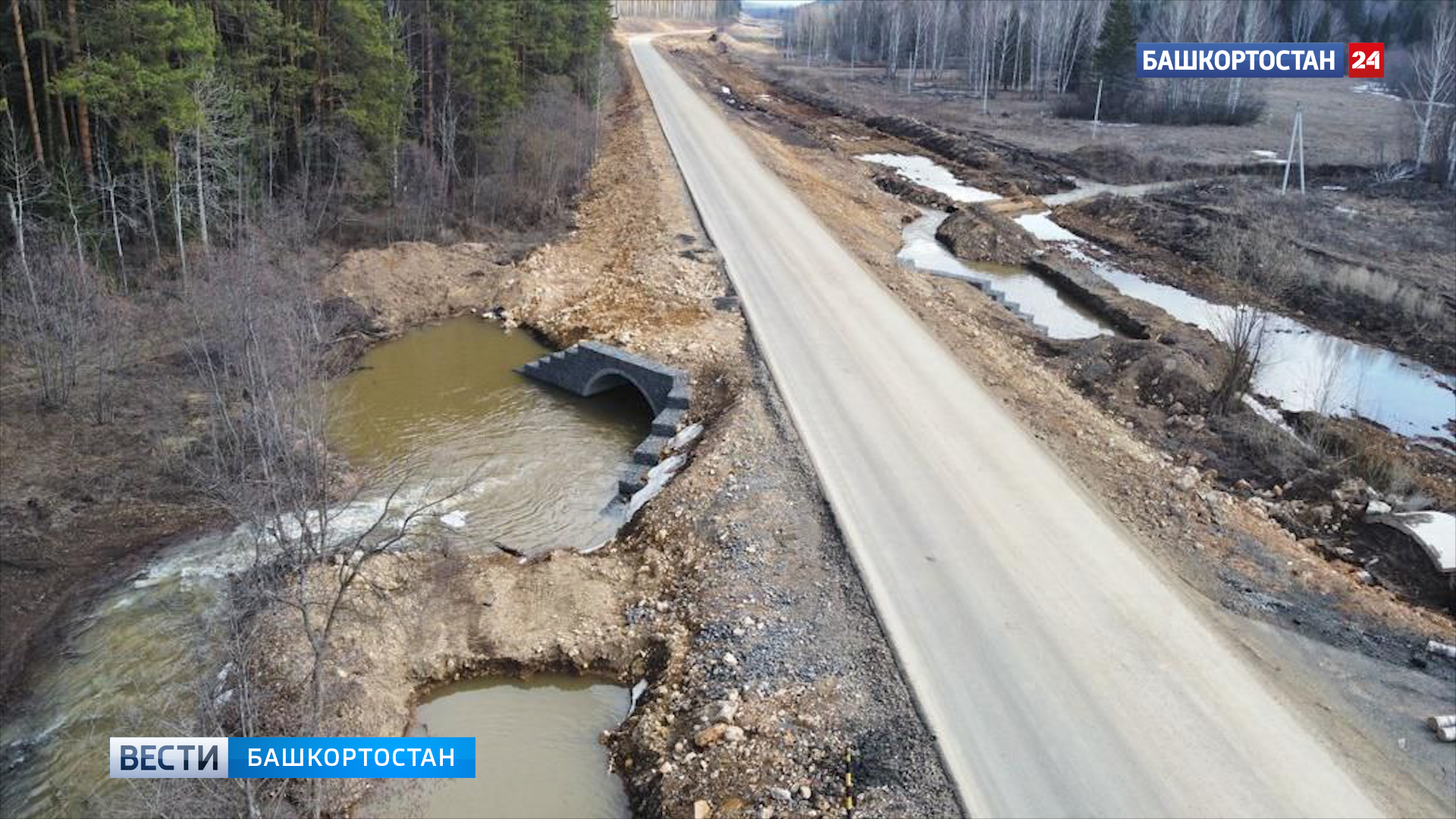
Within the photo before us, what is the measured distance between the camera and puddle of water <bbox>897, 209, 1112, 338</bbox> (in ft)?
108

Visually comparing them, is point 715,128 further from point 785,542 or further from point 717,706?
point 717,706

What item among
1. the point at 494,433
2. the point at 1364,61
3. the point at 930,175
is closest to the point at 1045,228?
the point at 930,175

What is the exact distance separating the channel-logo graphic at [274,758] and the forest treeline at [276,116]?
61.4 ft

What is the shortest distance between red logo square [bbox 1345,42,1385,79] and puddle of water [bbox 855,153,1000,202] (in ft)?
113

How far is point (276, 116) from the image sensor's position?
33.6 meters

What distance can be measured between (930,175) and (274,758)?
176 ft

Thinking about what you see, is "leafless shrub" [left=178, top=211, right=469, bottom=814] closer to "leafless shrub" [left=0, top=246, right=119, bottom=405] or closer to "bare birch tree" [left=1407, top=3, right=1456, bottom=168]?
"leafless shrub" [left=0, top=246, right=119, bottom=405]

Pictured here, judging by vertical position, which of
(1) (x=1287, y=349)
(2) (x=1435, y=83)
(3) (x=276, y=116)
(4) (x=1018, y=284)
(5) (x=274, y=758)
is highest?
(2) (x=1435, y=83)

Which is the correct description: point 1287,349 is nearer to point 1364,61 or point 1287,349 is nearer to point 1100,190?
point 1100,190

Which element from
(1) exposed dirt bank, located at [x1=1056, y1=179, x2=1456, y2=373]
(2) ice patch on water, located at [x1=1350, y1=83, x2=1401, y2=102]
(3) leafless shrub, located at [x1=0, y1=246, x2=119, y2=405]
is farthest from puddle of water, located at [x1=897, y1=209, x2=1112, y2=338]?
(2) ice patch on water, located at [x1=1350, y1=83, x2=1401, y2=102]

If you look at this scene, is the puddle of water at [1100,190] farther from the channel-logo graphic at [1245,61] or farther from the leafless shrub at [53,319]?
the leafless shrub at [53,319]

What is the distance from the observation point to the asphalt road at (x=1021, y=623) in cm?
1166

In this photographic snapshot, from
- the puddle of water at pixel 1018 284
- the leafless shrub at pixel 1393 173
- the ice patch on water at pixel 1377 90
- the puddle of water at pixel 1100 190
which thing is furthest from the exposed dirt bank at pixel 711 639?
the ice patch on water at pixel 1377 90

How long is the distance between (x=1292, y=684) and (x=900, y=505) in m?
6.52
